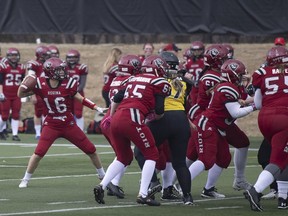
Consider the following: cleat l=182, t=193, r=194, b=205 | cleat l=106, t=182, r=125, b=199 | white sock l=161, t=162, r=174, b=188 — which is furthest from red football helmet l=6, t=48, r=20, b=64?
cleat l=182, t=193, r=194, b=205

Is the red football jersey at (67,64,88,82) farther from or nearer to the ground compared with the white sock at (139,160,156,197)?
nearer to the ground

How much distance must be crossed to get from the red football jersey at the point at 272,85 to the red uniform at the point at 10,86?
12.3 m

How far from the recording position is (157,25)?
995 inches

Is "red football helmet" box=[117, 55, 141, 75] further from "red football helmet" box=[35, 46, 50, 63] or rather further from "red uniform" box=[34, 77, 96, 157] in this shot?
"red football helmet" box=[35, 46, 50, 63]

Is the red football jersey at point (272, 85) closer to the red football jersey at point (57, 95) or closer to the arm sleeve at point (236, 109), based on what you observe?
the arm sleeve at point (236, 109)

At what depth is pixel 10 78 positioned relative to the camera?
2419 cm

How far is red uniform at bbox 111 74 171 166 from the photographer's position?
1241 cm

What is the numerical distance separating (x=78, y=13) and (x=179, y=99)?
536 inches

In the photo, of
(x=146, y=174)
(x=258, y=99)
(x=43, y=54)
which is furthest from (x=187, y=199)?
(x=43, y=54)

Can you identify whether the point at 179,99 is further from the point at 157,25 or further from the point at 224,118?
the point at 157,25

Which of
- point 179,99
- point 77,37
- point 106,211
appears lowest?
point 77,37

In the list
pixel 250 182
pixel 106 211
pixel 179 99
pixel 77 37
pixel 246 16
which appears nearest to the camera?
pixel 106 211

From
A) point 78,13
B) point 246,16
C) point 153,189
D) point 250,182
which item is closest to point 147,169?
point 153,189

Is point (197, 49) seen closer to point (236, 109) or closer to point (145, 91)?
point (236, 109)
